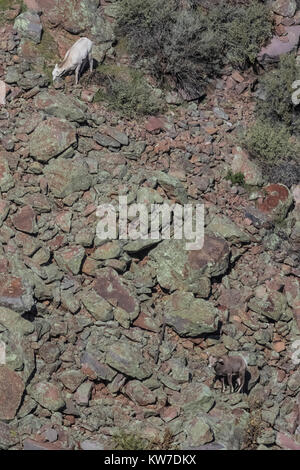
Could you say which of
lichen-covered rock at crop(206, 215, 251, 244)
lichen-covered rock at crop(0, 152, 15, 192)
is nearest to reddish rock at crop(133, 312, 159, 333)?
lichen-covered rock at crop(206, 215, 251, 244)

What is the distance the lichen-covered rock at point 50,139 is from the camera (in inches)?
538

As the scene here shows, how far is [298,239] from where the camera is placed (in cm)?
1459

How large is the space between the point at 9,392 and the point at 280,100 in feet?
29.1

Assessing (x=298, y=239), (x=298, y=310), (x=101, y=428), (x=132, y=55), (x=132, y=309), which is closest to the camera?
(x=101, y=428)

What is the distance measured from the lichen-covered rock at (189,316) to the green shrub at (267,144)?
3.94m

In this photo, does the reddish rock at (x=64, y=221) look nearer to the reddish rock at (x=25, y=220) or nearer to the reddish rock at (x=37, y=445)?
the reddish rock at (x=25, y=220)

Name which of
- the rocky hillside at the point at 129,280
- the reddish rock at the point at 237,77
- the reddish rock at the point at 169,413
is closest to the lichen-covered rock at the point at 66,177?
the rocky hillside at the point at 129,280

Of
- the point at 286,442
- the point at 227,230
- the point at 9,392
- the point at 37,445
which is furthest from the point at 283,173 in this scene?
the point at 37,445

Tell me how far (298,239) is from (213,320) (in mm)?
2828

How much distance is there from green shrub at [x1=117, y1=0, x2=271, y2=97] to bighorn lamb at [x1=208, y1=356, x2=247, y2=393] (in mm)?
6306

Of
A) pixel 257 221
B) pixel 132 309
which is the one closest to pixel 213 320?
pixel 132 309

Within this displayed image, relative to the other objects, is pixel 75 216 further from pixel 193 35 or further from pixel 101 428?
pixel 193 35

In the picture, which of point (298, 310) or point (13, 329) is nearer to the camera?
point (13, 329)

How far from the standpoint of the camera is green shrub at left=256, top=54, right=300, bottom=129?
648 inches
